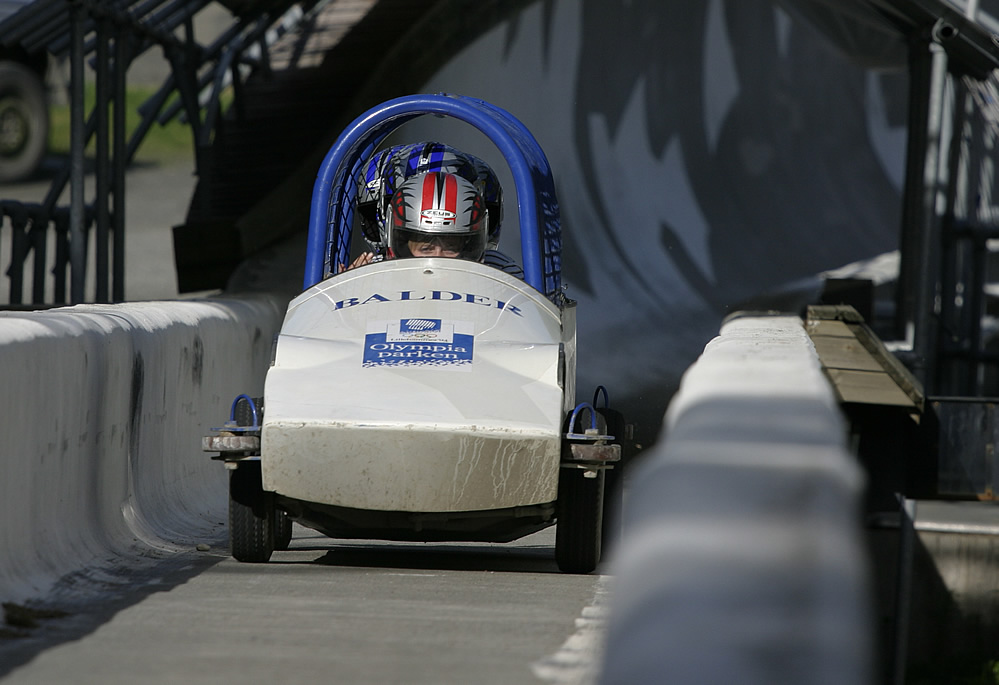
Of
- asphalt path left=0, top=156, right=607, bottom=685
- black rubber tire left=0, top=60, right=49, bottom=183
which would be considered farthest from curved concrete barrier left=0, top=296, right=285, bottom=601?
black rubber tire left=0, top=60, right=49, bottom=183

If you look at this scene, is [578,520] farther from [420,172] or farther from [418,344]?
[420,172]

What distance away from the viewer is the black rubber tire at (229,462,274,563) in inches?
218

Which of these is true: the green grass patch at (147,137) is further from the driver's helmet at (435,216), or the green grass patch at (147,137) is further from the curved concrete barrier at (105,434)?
the driver's helmet at (435,216)

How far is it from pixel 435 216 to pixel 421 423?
5.79 feet

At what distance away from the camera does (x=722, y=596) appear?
6.29ft

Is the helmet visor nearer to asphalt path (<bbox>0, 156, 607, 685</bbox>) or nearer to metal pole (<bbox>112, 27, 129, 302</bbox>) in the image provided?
asphalt path (<bbox>0, 156, 607, 685</bbox>)

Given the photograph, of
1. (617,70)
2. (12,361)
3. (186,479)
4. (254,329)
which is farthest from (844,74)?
(12,361)

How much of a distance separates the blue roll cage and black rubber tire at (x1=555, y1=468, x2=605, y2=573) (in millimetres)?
1395

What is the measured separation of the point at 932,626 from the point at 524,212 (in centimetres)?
276

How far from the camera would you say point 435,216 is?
22.0 feet

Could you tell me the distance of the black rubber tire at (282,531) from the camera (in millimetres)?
6203

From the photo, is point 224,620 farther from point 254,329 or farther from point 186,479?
point 254,329

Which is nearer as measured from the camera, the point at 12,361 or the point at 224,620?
the point at 224,620

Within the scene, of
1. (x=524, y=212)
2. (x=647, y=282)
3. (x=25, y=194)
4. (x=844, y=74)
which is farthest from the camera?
(x=25, y=194)
